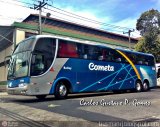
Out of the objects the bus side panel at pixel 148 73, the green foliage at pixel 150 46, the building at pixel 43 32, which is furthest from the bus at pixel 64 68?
the green foliage at pixel 150 46

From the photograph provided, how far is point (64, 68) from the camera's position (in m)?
16.2

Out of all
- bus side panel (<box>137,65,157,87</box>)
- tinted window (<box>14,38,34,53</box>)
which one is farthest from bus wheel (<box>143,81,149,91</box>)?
tinted window (<box>14,38,34,53</box>)

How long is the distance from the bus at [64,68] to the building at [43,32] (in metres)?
10.8

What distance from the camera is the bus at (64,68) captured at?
1484 cm

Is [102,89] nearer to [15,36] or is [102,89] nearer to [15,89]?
[15,89]

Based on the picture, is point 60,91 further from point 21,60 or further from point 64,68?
point 21,60

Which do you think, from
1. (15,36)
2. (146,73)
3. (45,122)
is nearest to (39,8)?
(15,36)

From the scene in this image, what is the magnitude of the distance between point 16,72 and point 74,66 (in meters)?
3.31

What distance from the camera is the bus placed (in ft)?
48.7

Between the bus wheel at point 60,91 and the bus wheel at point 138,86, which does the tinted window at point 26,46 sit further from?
the bus wheel at point 138,86

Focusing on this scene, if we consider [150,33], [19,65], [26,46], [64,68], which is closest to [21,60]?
[19,65]

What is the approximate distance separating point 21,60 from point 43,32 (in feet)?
72.8

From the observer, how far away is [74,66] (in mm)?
16891

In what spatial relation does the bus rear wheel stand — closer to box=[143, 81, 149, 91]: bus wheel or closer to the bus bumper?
box=[143, 81, 149, 91]: bus wheel
